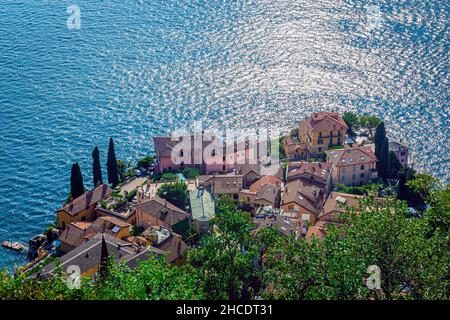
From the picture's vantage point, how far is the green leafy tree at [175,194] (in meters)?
99.7

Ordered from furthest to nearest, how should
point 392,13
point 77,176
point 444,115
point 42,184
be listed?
1. point 392,13
2. point 444,115
3. point 42,184
4. point 77,176

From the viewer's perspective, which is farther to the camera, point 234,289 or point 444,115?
point 444,115

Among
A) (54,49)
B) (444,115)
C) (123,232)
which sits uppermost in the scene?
(54,49)

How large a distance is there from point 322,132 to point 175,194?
28707 mm

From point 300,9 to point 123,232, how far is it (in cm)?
8463

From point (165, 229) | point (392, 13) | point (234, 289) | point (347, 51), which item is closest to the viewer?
point (234, 289)

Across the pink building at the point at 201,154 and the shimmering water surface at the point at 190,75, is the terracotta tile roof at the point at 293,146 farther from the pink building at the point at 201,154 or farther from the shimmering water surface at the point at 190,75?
the shimmering water surface at the point at 190,75

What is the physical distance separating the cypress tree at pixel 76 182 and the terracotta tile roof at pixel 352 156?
1530 inches

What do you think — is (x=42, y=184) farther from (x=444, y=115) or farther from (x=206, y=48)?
(x=444, y=115)

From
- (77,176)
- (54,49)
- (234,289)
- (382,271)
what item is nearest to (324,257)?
(382,271)

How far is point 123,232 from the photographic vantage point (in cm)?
9238

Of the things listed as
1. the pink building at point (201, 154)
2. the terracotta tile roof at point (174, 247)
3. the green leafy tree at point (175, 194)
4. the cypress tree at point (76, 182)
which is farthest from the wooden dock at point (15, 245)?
the pink building at point (201, 154)

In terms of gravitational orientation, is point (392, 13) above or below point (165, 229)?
above

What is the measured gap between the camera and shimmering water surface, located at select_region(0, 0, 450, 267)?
396 feet
